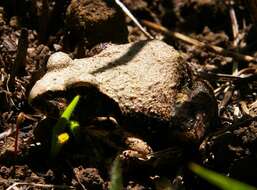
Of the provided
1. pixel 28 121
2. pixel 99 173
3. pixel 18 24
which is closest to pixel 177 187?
pixel 99 173

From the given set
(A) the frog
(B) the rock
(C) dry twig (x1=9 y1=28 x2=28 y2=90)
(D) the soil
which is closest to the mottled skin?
(A) the frog

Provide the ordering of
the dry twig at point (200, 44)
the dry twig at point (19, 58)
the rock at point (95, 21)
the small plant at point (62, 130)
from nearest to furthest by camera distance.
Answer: the small plant at point (62, 130), the dry twig at point (19, 58), the rock at point (95, 21), the dry twig at point (200, 44)

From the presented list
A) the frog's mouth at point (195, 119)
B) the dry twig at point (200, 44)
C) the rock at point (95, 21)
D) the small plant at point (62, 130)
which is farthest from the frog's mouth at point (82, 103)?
the dry twig at point (200, 44)

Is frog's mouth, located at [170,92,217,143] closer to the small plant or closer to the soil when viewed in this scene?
the soil

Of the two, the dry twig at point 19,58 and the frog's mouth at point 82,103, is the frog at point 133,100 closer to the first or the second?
the frog's mouth at point 82,103

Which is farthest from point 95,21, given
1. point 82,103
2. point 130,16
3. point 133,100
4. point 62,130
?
point 62,130

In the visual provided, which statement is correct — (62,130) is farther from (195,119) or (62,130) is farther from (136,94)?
(195,119)
